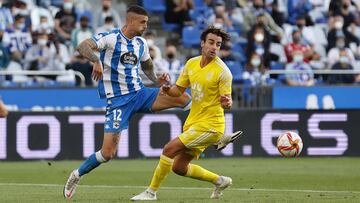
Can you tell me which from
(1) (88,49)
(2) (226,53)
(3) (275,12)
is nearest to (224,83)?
(1) (88,49)

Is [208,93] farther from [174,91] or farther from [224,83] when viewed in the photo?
[174,91]

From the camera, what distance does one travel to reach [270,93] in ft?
76.0

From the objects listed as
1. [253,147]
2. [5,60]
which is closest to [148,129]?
[253,147]

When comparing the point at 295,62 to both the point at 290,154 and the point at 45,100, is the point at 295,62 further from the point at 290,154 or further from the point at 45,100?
the point at 290,154

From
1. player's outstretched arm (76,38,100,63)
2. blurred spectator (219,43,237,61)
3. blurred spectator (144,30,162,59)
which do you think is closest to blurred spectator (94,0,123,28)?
blurred spectator (144,30,162,59)

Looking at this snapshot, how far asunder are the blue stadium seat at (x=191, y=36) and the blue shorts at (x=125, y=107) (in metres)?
13.0

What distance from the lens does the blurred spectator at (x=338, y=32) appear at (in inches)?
1082

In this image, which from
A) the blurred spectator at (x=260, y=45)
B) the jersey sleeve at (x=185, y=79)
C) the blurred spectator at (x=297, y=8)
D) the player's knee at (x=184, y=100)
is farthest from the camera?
the blurred spectator at (x=297, y=8)

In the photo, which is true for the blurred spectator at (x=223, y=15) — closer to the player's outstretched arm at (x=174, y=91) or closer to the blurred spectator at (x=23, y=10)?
the blurred spectator at (x=23, y=10)

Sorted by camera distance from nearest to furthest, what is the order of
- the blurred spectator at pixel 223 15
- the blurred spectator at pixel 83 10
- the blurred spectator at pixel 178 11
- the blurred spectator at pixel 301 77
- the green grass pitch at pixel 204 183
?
the green grass pitch at pixel 204 183, the blurred spectator at pixel 301 77, the blurred spectator at pixel 83 10, the blurred spectator at pixel 223 15, the blurred spectator at pixel 178 11

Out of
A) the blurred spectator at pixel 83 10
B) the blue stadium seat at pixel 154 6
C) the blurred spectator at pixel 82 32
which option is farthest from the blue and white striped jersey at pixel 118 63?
the blue stadium seat at pixel 154 6

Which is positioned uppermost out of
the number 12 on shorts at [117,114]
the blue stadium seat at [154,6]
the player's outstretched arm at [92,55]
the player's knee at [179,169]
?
the blue stadium seat at [154,6]

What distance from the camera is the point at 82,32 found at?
25484 mm

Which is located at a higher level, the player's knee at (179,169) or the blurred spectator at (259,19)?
the blurred spectator at (259,19)
